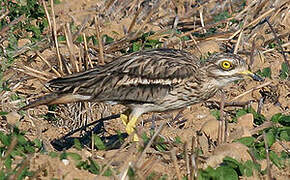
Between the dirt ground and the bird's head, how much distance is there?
14.2 inches

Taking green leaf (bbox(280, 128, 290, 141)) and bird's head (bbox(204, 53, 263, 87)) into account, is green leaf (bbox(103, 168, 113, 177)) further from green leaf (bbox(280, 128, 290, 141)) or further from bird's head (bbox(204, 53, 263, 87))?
green leaf (bbox(280, 128, 290, 141))

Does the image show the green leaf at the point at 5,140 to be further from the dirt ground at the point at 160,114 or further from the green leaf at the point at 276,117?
the green leaf at the point at 276,117

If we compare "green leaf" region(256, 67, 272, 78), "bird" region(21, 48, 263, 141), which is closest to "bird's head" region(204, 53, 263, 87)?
"bird" region(21, 48, 263, 141)

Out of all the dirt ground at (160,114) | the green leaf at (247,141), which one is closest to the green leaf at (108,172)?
the dirt ground at (160,114)

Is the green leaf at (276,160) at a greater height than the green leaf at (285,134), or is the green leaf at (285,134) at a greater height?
the green leaf at (285,134)

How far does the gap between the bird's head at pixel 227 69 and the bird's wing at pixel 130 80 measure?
0.90 feet

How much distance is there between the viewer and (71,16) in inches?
337

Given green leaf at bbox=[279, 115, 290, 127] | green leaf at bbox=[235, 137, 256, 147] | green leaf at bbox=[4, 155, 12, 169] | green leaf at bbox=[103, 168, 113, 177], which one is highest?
green leaf at bbox=[279, 115, 290, 127]

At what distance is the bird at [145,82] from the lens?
581 centimetres

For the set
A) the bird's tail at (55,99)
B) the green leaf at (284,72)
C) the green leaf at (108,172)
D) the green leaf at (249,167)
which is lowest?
the green leaf at (108,172)

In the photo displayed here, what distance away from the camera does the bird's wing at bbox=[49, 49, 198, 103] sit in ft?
19.1

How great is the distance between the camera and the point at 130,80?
5.85m

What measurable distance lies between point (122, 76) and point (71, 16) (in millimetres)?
2915

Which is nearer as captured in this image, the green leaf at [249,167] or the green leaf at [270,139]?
the green leaf at [249,167]
